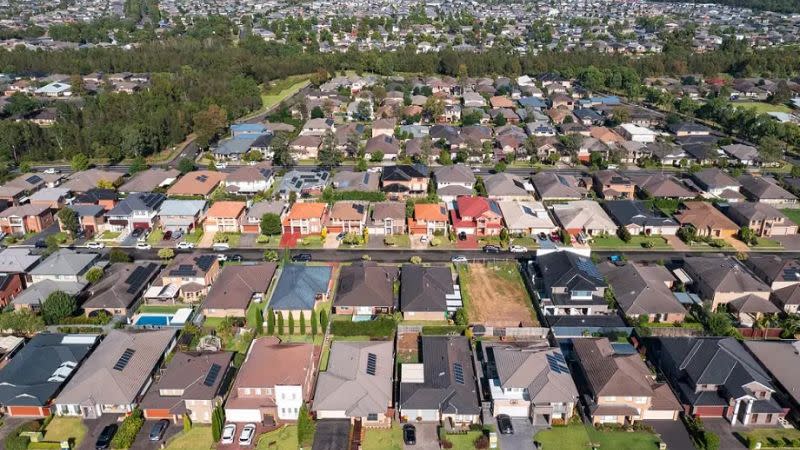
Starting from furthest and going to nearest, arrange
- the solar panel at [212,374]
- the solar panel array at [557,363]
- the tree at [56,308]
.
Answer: the tree at [56,308] → the solar panel array at [557,363] → the solar panel at [212,374]

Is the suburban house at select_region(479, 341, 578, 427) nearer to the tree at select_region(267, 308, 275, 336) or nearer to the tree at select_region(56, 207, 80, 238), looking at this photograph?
the tree at select_region(267, 308, 275, 336)

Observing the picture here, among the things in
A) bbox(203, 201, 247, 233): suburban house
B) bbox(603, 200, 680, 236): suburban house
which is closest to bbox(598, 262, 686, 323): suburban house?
bbox(603, 200, 680, 236): suburban house

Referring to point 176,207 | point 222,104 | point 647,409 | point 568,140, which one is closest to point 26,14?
point 222,104

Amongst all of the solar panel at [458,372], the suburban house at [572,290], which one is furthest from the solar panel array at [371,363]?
the suburban house at [572,290]

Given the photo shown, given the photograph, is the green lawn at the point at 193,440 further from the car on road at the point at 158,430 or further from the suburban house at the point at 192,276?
the suburban house at the point at 192,276

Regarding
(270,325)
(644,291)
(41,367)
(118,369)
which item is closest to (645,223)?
(644,291)

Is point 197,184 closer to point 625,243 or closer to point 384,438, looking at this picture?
point 384,438
